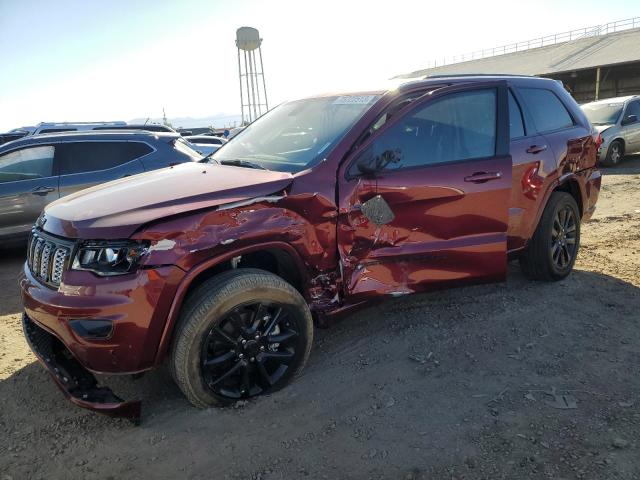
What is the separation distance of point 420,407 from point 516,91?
2.83 metres

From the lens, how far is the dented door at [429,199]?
10.7 feet

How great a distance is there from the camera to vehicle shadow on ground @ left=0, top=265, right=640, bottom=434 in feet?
9.86

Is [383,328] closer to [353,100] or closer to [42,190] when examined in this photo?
[353,100]

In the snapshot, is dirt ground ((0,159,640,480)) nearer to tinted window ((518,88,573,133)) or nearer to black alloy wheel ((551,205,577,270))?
black alloy wheel ((551,205,577,270))

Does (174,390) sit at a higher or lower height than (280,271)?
lower

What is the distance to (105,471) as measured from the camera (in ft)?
8.25

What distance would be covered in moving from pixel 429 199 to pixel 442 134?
532mm

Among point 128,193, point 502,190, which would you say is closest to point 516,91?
point 502,190

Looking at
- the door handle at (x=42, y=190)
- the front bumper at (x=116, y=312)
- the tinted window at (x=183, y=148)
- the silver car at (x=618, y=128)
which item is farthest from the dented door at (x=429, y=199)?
the silver car at (x=618, y=128)

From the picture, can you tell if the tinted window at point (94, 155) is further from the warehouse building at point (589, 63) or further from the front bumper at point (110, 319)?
the warehouse building at point (589, 63)

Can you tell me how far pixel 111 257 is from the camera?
8.55 ft

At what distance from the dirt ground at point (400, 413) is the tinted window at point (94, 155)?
9.96 feet

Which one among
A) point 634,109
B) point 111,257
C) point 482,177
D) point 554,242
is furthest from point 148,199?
point 634,109

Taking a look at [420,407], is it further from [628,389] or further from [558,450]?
[628,389]
